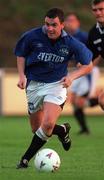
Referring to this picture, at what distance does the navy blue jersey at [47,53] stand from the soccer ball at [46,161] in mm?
1273

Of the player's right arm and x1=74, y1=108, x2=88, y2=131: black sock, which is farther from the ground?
the player's right arm

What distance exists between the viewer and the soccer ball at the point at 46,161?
1012 cm

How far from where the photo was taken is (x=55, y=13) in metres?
10.7

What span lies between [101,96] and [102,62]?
22.2 m

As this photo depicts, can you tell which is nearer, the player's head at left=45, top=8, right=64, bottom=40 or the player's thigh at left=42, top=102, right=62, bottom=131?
the player's thigh at left=42, top=102, right=62, bottom=131

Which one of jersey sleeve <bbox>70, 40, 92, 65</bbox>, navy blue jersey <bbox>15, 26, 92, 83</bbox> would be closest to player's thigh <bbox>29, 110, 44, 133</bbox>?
navy blue jersey <bbox>15, 26, 92, 83</bbox>

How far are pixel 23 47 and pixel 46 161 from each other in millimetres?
1743

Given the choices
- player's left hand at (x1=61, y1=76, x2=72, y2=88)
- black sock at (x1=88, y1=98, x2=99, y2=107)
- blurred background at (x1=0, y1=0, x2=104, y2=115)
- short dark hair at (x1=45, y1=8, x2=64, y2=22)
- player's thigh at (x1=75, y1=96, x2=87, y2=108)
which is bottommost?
blurred background at (x1=0, y1=0, x2=104, y2=115)

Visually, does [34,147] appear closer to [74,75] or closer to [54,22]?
[74,75]

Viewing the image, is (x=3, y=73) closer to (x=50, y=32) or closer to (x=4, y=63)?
(x=4, y=63)

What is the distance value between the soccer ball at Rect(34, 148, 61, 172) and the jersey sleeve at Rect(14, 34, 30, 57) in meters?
1.53

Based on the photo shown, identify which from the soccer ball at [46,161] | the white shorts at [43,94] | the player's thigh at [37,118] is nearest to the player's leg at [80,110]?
the player's thigh at [37,118]

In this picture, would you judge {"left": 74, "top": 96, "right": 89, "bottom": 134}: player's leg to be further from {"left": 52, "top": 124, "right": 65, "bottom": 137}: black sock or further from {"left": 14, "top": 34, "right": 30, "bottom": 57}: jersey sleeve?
{"left": 14, "top": 34, "right": 30, "bottom": 57}: jersey sleeve

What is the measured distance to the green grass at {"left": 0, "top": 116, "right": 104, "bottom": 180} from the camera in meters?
9.83
